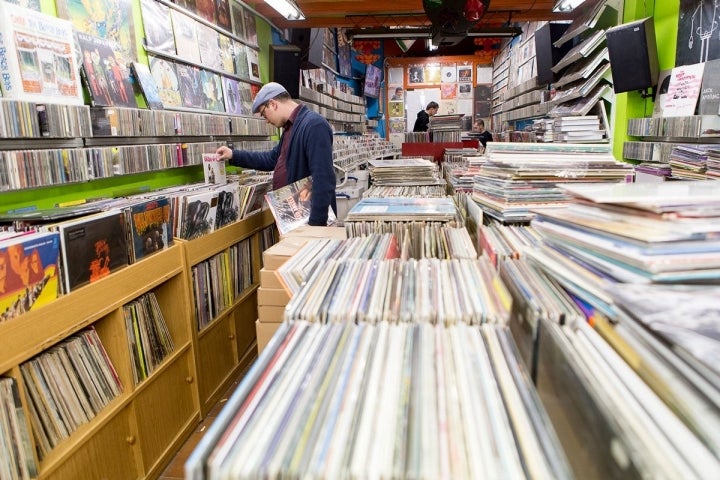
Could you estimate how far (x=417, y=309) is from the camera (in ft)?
2.60

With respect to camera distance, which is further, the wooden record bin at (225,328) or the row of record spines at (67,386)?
the wooden record bin at (225,328)

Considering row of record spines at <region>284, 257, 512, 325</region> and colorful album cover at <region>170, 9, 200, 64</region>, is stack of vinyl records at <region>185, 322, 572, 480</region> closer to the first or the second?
row of record spines at <region>284, 257, 512, 325</region>

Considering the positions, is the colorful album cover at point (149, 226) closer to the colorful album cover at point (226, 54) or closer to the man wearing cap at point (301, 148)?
the man wearing cap at point (301, 148)

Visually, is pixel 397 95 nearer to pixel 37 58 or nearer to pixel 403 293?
pixel 37 58

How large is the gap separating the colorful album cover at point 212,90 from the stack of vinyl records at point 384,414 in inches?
138

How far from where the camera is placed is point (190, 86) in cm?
350

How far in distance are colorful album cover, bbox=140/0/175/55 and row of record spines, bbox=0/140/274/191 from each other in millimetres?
671

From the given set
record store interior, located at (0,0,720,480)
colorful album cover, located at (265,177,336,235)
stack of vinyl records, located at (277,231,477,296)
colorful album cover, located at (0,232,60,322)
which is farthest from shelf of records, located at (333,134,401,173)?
colorful album cover, located at (0,232,60,322)

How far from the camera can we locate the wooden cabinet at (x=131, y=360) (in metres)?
1.43

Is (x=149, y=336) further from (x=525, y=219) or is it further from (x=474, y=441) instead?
(x=474, y=441)

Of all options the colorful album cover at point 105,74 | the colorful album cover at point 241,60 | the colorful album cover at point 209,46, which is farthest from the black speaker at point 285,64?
the colorful album cover at point 105,74

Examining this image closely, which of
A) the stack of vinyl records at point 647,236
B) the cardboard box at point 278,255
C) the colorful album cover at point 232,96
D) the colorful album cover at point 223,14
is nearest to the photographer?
the stack of vinyl records at point 647,236

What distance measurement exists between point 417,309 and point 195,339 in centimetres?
186

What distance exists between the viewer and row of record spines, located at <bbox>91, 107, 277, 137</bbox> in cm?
246
